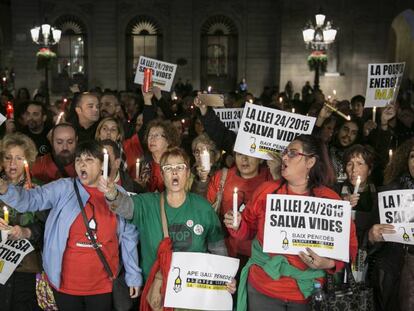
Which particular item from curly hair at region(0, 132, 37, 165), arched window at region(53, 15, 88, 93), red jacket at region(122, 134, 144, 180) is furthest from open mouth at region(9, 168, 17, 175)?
arched window at region(53, 15, 88, 93)

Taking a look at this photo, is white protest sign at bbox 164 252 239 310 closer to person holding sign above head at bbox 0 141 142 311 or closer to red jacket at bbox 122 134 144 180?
person holding sign above head at bbox 0 141 142 311

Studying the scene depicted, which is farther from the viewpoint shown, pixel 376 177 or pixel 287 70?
pixel 287 70

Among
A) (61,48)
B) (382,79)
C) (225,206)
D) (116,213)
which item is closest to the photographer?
(116,213)

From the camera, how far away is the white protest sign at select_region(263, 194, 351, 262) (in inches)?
144

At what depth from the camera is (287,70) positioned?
23594 mm

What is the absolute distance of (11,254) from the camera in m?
4.34

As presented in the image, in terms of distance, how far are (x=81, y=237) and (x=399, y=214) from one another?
2338mm

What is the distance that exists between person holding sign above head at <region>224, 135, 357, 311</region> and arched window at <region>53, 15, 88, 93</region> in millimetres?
22726

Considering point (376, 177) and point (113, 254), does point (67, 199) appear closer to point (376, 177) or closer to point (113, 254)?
point (113, 254)

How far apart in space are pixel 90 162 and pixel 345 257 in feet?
6.37

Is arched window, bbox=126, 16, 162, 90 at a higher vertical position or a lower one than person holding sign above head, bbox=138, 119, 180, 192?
higher

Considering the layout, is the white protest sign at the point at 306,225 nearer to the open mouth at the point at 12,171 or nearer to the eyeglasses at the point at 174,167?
the eyeglasses at the point at 174,167

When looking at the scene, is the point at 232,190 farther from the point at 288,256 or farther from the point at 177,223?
the point at 288,256

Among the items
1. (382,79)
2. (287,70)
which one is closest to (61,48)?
(287,70)
